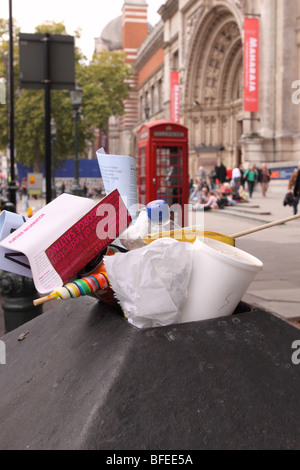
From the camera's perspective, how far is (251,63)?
2731 centimetres

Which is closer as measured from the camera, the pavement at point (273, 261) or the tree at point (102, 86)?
the pavement at point (273, 261)

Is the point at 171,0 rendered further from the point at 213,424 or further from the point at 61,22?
the point at 213,424

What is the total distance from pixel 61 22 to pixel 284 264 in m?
35.8

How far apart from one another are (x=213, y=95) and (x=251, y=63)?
12550 mm

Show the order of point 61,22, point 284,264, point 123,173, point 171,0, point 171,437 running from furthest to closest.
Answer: point 171,0 < point 61,22 < point 284,264 < point 123,173 < point 171,437

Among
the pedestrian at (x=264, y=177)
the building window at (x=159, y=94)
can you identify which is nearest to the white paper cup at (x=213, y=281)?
the pedestrian at (x=264, y=177)

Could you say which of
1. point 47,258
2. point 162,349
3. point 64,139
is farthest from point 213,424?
point 64,139

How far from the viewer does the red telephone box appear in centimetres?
1257

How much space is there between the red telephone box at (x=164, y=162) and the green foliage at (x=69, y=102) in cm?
2799

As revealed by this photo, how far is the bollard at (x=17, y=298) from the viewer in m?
3.92

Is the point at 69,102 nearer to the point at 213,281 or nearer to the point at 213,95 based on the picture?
the point at 213,95

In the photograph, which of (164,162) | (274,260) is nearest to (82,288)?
(274,260)

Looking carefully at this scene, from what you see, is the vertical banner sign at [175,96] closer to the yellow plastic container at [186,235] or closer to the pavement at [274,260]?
the pavement at [274,260]

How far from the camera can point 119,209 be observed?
6.54 feet
